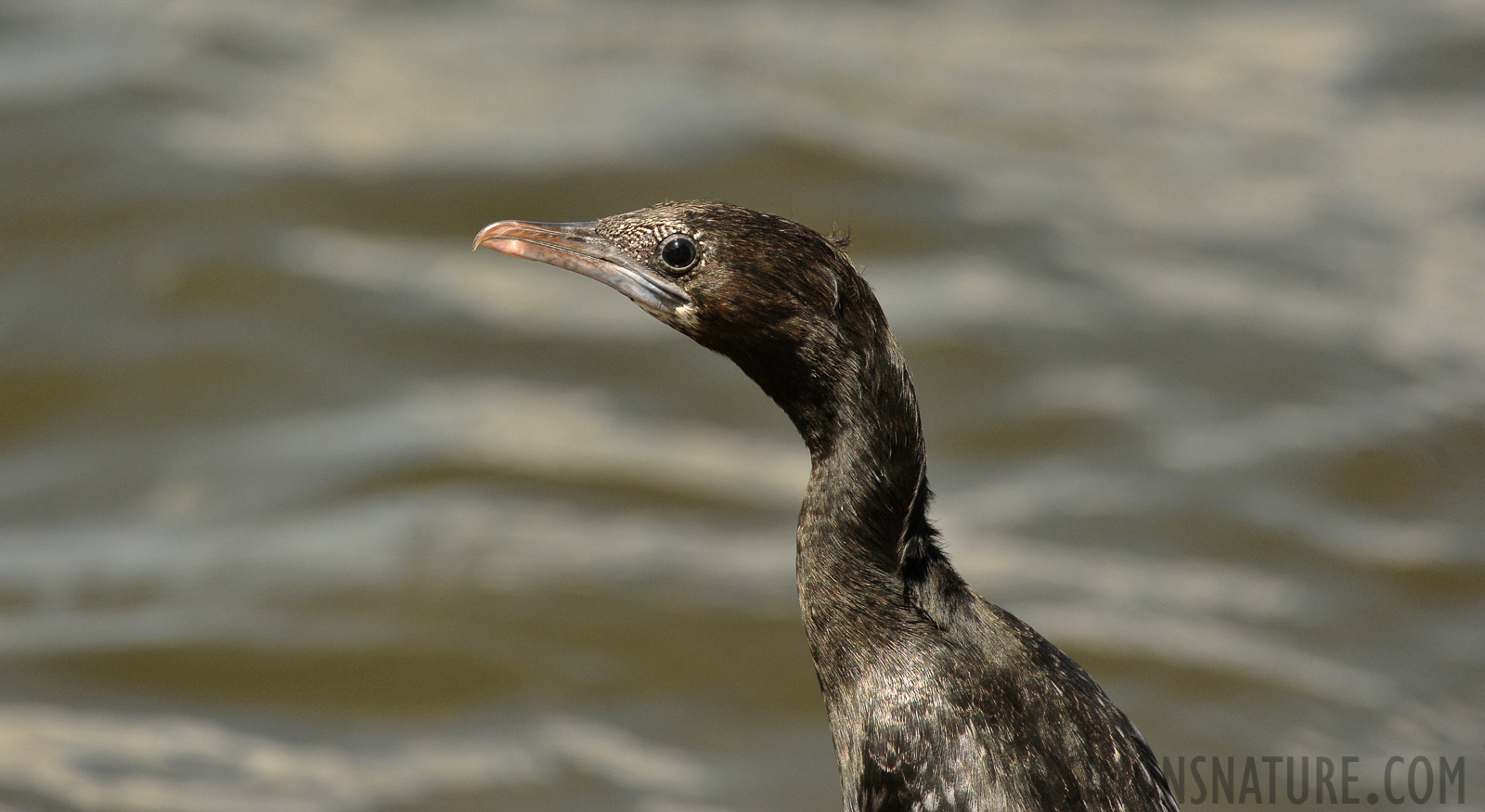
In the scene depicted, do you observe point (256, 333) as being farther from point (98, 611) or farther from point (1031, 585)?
point (1031, 585)

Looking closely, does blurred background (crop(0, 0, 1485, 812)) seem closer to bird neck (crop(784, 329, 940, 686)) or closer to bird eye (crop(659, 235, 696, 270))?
bird neck (crop(784, 329, 940, 686))

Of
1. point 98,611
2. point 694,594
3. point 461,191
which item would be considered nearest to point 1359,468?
point 694,594

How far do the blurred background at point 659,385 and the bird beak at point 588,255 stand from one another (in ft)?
12.3

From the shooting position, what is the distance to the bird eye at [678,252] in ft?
16.2

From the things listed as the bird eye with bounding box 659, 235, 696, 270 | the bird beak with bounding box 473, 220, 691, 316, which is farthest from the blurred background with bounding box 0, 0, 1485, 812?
the bird eye with bounding box 659, 235, 696, 270

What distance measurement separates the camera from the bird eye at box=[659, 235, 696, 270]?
4930mm

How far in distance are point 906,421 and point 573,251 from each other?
1201mm

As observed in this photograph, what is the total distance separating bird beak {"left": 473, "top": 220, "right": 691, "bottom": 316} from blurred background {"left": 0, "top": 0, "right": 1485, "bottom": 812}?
3.76m

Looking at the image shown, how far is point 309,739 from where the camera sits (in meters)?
8.76

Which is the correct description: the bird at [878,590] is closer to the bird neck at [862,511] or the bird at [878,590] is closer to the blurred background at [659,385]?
the bird neck at [862,511]

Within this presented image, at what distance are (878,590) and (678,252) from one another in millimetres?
1137

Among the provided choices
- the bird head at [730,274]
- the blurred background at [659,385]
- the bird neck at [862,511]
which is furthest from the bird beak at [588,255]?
the blurred background at [659,385]

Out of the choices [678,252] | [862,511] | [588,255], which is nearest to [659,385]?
[588,255]

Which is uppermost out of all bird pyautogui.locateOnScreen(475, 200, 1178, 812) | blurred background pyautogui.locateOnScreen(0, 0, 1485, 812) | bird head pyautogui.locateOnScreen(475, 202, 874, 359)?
blurred background pyautogui.locateOnScreen(0, 0, 1485, 812)
